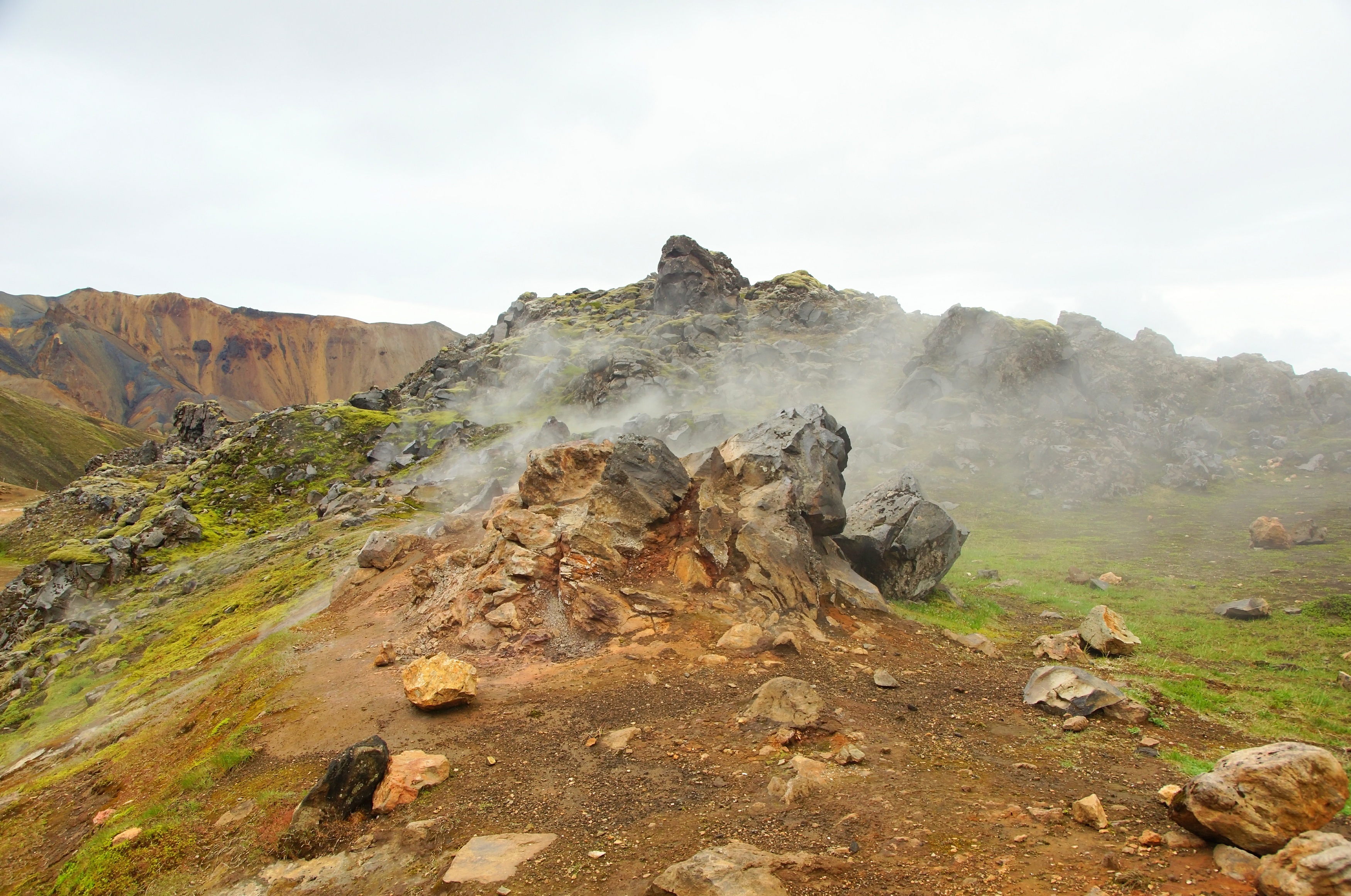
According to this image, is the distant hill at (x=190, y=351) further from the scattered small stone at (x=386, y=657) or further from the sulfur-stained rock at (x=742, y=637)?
the sulfur-stained rock at (x=742, y=637)

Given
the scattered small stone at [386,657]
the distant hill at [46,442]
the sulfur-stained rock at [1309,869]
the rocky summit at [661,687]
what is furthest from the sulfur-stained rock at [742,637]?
the distant hill at [46,442]

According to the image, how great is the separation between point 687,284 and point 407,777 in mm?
76450

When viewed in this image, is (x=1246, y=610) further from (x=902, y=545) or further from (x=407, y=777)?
(x=407, y=777)

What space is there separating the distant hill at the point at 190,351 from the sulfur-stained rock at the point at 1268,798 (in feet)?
547

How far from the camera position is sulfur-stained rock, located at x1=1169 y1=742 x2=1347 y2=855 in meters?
5.12

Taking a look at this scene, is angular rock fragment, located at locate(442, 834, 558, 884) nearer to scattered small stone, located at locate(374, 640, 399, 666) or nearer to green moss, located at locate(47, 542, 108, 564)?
scattered small stone, located at locate(374, 640, 399, 666)

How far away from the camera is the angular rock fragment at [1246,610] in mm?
16688

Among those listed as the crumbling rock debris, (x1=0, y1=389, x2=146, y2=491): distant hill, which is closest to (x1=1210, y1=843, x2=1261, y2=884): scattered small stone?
the crumbling rock debris

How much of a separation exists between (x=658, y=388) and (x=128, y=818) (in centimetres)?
5067

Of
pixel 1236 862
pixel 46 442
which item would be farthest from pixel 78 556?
pixel 46 442

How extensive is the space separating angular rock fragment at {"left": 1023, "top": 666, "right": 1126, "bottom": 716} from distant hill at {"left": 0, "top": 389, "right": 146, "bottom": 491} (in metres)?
102

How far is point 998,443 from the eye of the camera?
169 ft

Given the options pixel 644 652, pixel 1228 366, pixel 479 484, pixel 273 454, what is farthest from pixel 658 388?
pixel 1228 366

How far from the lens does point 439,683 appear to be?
10.1 meters
